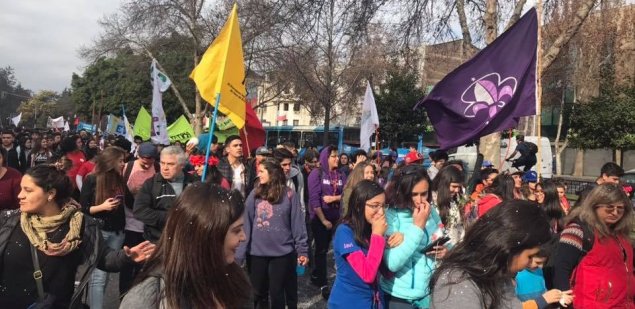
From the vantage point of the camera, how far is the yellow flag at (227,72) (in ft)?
17.3

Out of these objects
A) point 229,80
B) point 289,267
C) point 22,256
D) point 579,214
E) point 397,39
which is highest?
point 397,39

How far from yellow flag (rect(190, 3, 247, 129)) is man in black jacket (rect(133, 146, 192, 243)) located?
2.57 ft

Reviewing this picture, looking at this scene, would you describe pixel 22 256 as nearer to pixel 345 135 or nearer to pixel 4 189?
pixel 4 189

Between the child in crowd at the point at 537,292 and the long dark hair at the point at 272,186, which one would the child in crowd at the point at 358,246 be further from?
the long dark hair at the point at 272,186

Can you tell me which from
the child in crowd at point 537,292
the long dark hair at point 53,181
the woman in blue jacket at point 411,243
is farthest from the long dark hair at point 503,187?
the long dark hair at point 53,181

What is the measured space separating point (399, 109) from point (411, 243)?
109 ft

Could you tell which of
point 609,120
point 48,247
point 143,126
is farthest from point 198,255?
point 609,120

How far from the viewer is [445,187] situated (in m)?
4.36

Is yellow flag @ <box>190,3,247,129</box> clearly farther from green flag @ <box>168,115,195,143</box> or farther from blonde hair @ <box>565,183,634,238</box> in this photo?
green flag @ <box>168,115,195,143</box>

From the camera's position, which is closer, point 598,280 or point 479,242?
point 479,242

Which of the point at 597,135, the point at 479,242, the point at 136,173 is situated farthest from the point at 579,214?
the point at 597,135

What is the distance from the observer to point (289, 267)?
4.83m

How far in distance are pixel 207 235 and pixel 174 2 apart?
24552 mm

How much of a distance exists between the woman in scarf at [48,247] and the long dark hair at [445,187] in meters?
2.34
